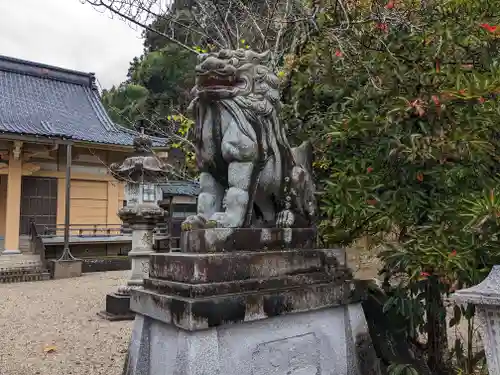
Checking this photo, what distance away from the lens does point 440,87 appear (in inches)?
112

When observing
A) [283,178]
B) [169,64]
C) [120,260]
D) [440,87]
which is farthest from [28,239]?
[440,87]

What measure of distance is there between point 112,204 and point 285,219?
13.8m

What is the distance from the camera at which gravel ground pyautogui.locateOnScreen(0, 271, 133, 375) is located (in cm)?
471

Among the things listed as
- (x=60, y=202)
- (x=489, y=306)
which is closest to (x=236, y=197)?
(x=489, y=306)

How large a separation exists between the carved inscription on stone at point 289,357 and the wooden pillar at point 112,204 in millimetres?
13787

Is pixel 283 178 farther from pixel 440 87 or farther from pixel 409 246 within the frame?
pixel 440 87

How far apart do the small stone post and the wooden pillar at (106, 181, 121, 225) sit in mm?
14627

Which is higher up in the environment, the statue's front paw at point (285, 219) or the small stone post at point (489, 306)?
the statue's front paw at point (285, 219)

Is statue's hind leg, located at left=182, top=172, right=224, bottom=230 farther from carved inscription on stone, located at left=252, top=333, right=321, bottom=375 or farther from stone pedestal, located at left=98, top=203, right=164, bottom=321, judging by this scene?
stone pedestal, located at left=98, top=203, right=164, bottom=321

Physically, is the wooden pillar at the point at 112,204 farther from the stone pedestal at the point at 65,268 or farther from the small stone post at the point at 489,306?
the small stone post at the point at 489,306

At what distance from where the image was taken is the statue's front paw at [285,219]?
2.93 m

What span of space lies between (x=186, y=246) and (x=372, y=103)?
1.74 meters

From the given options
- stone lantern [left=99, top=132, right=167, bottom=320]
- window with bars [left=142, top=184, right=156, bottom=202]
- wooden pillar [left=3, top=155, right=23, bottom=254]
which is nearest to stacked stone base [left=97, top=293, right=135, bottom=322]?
stone lantern [left=99, top=132, right=167, bottom=320]

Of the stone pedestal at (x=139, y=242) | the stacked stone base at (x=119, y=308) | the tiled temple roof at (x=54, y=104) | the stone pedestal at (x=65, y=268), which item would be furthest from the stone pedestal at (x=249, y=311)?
the tiled temple roof at (x=54, y=104)
